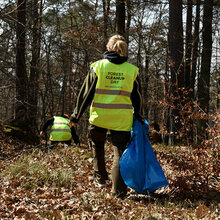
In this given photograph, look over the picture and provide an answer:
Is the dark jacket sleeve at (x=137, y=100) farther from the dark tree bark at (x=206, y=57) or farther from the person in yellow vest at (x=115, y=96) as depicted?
the dark tree bark at (x=206, y=57)

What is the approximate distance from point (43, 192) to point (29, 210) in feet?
2.25

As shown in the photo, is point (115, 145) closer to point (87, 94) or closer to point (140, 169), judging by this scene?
point (140, 169)

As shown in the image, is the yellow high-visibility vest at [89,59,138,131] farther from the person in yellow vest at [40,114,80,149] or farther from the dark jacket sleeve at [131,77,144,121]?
the person in yellow vest at [40,114,80,149]

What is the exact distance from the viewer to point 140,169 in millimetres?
3568

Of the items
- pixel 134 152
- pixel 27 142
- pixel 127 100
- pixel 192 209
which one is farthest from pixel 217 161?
pixel 27 142

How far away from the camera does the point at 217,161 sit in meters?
4.02

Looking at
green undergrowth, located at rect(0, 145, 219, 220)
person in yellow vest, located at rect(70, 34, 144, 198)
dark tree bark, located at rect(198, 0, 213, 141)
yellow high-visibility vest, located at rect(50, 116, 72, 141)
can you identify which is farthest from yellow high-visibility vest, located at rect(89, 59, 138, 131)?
dark tree bark, located at rect(198, 0, 213, 141)

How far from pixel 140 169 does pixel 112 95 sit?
1093 mm

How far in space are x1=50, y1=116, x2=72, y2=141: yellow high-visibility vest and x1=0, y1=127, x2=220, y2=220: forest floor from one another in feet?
6.14

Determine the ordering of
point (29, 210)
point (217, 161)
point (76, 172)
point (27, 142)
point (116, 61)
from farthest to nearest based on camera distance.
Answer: point (27, 142)
point (76, 172)
point (217, 161)
point (116, 61)
point (29, 210)

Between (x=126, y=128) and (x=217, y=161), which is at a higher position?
(x=126, y=128)

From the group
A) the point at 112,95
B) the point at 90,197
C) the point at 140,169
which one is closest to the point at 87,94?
the point at 112,95

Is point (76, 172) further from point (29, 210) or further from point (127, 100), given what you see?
point (127, 100)

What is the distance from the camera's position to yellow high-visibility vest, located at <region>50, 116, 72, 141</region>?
6992mm
